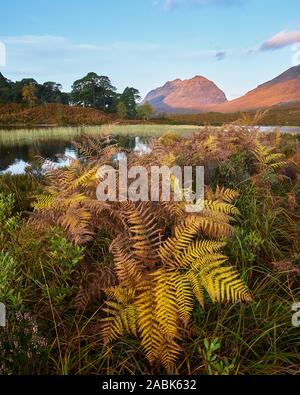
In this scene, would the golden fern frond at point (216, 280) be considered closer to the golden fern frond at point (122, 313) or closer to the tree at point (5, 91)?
the golden fern frond at point (122, 313)

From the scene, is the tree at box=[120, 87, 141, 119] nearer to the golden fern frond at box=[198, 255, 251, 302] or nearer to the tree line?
the tree line

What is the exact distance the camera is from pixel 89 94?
7812 cm

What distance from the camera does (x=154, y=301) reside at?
2064 mm

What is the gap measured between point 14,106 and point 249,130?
6022cm

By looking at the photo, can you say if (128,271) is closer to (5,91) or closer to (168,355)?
(168,355)

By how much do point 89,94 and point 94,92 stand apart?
75.1 inches

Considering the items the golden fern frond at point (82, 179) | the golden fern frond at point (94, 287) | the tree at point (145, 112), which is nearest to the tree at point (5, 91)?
the tree at point (145, 112)

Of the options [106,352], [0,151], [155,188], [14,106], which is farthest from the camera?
[14,106]

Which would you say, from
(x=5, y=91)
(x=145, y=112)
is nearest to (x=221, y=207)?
(x=145, y=112)

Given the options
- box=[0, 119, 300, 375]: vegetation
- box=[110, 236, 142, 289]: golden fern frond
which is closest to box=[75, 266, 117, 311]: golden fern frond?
box=[0, 119, 300, 375]: vegetation

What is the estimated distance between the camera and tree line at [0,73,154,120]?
75.6 metres

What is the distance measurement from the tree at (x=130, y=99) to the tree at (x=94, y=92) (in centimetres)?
317
